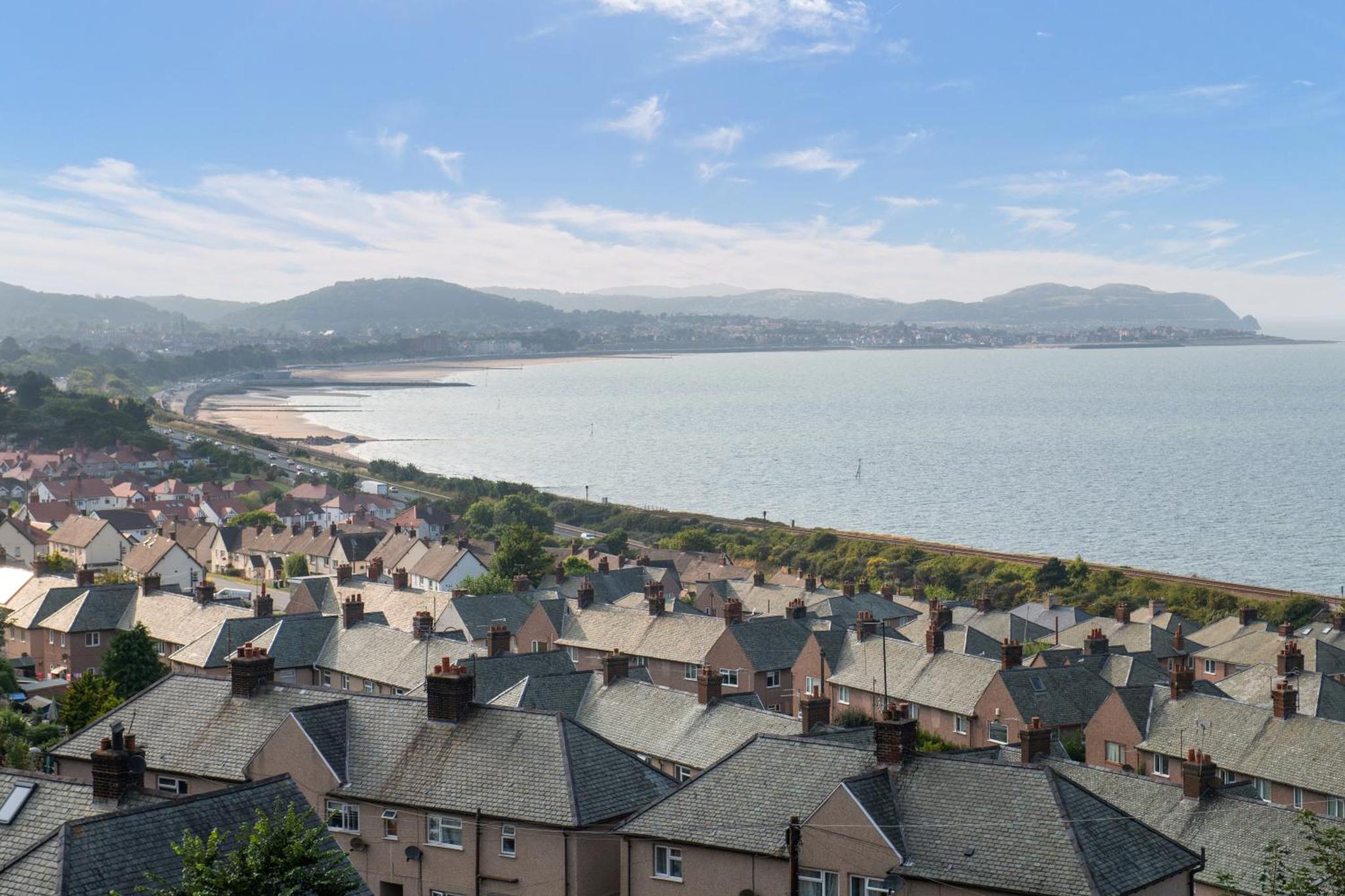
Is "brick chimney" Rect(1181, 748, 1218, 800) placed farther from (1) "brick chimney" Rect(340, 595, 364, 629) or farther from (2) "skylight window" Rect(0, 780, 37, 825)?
(1) "brick chimney" Rect(340, 595, 364, 629)

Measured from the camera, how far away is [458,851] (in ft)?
79.9

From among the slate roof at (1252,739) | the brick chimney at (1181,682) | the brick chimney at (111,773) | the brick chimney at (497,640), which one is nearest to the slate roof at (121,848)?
the brick chimney at (111,773)

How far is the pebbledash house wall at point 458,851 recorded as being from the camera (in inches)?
933

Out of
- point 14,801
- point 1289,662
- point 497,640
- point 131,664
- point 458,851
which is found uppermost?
point 14,801

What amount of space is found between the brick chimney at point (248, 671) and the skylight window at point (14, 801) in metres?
6.83

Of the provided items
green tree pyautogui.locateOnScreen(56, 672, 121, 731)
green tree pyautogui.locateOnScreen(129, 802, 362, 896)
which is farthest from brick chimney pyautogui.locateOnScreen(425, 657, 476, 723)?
green tree pyautogui.locateOnScreen(56, 672, 121, 731)

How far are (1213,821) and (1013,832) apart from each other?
29.7ft

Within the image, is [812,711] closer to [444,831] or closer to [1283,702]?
[444,831]

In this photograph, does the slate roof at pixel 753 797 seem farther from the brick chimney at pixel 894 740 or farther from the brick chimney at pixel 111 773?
the brick chimney at pixel 111 773

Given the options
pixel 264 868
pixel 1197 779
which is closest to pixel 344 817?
pixel 264 868

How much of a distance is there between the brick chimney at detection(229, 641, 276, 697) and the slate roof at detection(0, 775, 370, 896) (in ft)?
26.4

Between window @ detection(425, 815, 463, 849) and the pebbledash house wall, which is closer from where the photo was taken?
the pebbledash house wall

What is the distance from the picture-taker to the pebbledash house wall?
2370cm

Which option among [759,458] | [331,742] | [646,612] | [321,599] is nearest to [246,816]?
[331,742]
